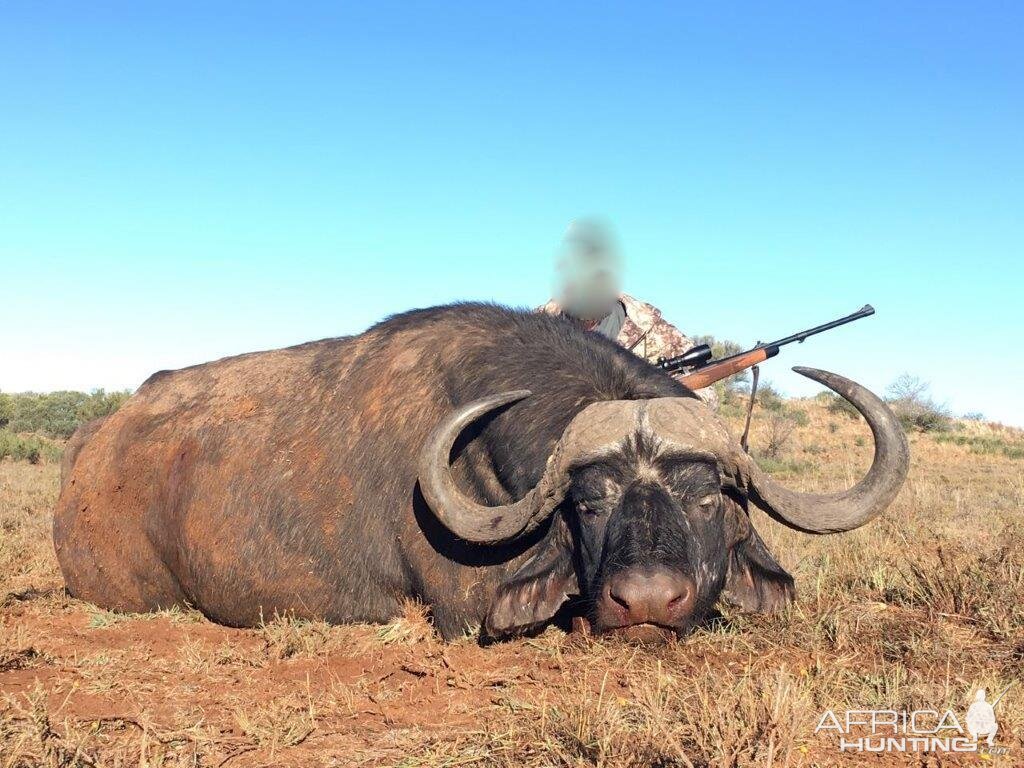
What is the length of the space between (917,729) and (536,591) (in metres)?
1.78

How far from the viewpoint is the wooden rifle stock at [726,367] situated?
21.0 ft

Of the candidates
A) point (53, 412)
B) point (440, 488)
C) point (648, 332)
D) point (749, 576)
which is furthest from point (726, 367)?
point (53, 412)

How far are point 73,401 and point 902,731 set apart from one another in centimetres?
2927

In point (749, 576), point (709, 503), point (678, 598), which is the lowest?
point (749, 576)

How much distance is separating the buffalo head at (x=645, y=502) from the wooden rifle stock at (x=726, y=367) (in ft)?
7.56

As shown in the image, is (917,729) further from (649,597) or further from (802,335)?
(802,335)

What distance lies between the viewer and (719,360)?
6910 mm

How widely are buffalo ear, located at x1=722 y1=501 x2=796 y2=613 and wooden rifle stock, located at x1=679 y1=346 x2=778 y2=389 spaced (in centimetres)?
220

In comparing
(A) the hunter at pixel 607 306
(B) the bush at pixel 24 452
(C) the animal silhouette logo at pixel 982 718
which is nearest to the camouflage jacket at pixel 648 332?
(A) the hunter at pixel 607 306

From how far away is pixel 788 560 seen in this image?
5402mm

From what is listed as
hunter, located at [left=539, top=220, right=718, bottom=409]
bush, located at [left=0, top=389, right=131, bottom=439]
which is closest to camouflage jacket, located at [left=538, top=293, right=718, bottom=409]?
hunter, located at [left=539, top=220, right=718, bottom=409]

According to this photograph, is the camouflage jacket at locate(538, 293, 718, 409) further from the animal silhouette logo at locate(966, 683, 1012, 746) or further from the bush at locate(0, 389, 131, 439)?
the bush at locate(0, 389, 131, 439)

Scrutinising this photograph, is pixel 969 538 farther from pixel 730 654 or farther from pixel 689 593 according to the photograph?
pixel 689 593

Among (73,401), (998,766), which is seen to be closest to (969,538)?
(998,766)
